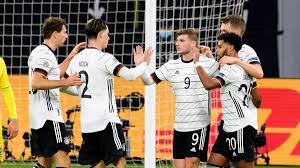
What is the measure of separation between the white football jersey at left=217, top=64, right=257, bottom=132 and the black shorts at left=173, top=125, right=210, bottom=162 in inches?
20.5

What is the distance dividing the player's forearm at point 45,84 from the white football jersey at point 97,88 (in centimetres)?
20

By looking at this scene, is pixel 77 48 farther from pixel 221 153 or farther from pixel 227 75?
pixel 221 153

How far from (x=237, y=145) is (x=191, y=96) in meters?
0.90

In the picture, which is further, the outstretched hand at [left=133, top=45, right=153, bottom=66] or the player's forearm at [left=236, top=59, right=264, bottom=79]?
the outstretched hand at [left=133, top=45, right=153, bottom=66]

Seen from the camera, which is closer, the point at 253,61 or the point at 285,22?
the point at 253,61

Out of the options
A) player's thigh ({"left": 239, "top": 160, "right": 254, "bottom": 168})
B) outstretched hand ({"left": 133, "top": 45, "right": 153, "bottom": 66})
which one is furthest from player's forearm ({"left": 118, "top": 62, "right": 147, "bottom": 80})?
player's thigh ({"left": 239, "top": 160, "right": 254, "bottom": 168})

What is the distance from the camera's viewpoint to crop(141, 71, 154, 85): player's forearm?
36.4ft

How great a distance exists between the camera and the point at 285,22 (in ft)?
61.9

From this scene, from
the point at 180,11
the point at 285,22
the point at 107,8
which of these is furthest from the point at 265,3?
the point at 180,11

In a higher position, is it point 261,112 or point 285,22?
point 285,22

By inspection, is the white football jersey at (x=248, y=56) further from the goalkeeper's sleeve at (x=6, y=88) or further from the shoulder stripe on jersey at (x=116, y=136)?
the goalkeeper's sleeve at (x=6, y=88)

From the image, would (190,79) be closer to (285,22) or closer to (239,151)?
(239,151)

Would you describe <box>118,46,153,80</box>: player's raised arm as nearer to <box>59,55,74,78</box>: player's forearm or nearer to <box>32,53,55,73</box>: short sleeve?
<box>32,53,55,73</box>: short sleeve

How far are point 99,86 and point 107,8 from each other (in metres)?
7.64
